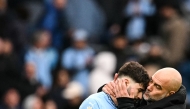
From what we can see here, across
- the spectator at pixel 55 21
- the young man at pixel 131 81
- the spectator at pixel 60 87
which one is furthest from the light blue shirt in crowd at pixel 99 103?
the spectator at pixel 55 21

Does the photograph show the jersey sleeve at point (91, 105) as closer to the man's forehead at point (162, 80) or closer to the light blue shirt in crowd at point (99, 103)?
the light blue shirt in crowd at point (99, 103)

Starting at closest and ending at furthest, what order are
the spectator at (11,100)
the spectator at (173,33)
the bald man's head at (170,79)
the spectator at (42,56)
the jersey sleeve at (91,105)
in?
the bald man's head at (170,79)
the jersey sleeve at (91,105)
the spectator at (11,100)
the spectator at (42,56)
the spectator at (173,33)

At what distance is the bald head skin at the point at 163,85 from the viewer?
22.9 feet

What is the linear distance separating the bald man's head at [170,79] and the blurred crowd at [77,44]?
6.53 m

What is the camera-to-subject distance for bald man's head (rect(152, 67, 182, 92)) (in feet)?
22.9

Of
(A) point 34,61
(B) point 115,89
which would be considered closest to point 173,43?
(A) point 34,61

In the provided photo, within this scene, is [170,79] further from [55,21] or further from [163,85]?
[55,21]

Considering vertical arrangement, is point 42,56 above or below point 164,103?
above

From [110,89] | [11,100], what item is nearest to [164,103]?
[110,89]

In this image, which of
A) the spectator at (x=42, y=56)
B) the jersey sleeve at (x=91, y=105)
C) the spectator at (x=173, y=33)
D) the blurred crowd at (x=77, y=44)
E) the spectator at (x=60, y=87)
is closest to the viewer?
the jersey sleeve at (x=91, y=105)

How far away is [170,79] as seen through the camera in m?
6.97

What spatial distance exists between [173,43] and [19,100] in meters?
3.99

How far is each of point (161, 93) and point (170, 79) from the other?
177 millimetres

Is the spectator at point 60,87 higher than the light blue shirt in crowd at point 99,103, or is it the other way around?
the light blue shirt in crowd at point 99,103
